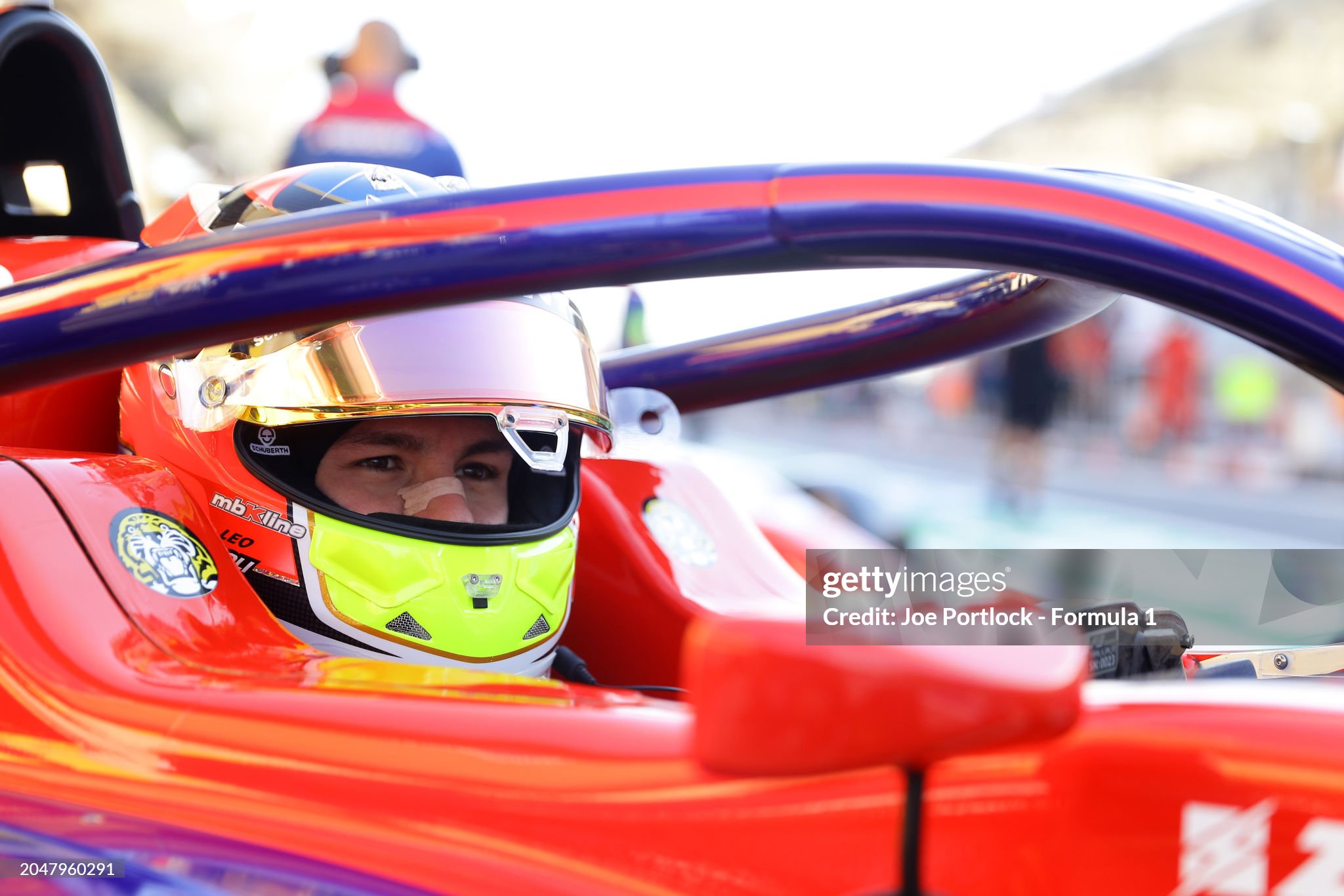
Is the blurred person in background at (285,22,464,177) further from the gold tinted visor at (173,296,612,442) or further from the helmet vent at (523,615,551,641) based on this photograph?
the helmet vent at (523,615,551,641)

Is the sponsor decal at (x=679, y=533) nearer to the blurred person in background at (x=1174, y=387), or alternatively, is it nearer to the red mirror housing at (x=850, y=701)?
the red mirror housing at (x=850, y=701)

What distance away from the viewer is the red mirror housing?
61 cm

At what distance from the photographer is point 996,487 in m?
10.0

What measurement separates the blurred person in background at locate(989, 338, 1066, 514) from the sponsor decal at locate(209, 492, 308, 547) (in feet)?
23.1

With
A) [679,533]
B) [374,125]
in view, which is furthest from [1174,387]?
[679,533]

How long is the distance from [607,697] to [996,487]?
9.42m

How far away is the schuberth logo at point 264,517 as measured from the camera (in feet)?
4.33

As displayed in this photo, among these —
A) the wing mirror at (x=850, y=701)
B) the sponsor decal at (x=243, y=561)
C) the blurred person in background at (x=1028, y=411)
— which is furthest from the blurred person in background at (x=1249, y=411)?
the wing mirror at (x=850, y=701)

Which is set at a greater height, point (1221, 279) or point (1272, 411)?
point (1272, 411)

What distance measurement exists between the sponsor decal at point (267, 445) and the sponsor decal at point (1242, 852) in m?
1.10

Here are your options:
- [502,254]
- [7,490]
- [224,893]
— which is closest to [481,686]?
[224,893]

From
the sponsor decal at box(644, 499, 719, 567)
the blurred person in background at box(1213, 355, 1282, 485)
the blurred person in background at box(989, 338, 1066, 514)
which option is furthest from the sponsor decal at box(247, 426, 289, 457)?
the blurred person in background at box(1213, 355, 1282, 485)

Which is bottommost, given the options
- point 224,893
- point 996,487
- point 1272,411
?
point 224,893

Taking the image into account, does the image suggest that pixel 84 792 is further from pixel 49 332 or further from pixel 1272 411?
pixel 1272 411
